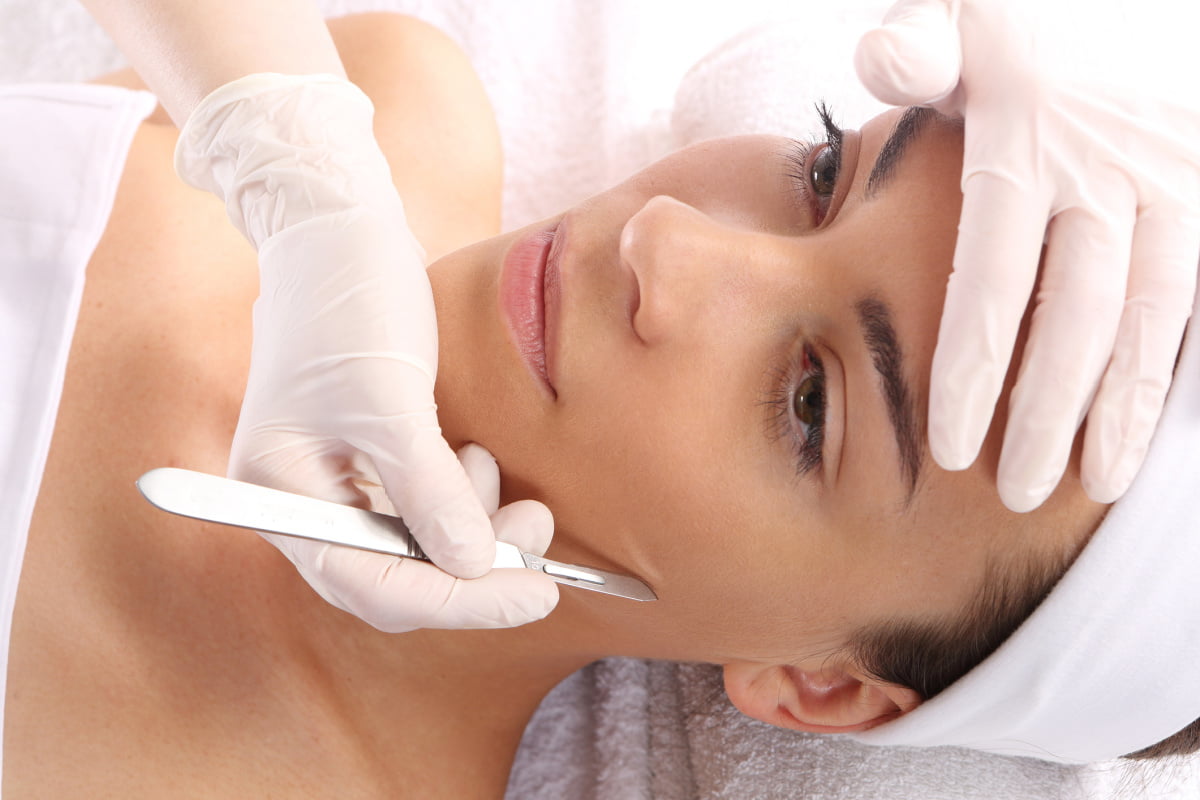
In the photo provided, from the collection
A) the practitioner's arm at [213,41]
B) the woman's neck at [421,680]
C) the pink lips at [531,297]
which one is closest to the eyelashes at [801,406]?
the pink lips at [531,297]

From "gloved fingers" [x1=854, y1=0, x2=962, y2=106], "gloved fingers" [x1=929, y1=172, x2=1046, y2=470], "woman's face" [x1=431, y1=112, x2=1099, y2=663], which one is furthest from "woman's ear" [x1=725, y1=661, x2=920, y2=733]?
"gloved fingers" [x1=854, y1=0, x2=962, y2=106]

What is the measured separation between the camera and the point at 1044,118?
821 millimetres

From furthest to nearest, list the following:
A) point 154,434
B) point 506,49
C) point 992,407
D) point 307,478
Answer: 1. point 506,49
2. point 154,434
3. point 307,478
4. point 992,407

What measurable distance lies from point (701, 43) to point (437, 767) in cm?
148

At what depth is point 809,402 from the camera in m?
0.88

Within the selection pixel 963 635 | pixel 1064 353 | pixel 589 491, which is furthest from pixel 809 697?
pixel 1064 353

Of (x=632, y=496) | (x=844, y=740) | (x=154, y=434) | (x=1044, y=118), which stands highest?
(x=1044, y=118)

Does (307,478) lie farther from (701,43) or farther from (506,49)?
(701,43)

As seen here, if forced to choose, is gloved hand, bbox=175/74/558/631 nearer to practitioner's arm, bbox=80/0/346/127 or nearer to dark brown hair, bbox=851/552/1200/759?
practitioner's arm, bbox=80/0/346/127

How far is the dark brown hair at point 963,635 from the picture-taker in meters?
0.88

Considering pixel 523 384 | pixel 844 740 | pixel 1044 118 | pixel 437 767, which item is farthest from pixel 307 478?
pixel 844 740

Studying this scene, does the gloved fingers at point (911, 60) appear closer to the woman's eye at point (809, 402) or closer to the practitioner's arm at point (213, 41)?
the woman's eye at point (809, 402)

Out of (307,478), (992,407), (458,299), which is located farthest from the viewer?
(458,299)

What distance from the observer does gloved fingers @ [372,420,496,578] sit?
2.81 ft
